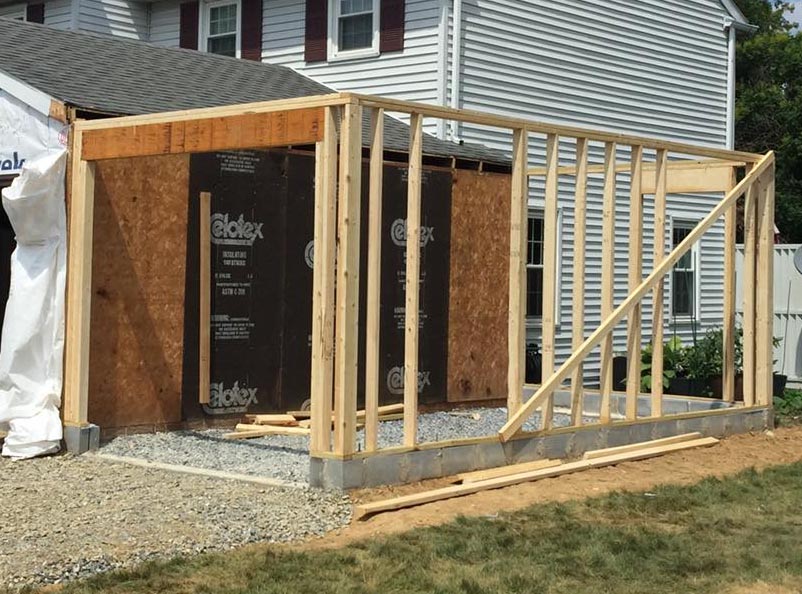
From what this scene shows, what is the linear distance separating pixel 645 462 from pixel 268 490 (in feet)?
12.1

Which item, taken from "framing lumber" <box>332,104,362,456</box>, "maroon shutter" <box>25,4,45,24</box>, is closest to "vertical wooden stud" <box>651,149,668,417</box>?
→ "framing lumber" <box>332,104,362,456</box>

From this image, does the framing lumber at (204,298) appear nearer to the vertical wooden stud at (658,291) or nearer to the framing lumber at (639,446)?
the framing lumber at (639,446)

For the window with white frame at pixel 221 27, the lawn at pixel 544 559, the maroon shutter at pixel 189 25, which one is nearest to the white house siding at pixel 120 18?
the maroon shutter at pixel 189 25

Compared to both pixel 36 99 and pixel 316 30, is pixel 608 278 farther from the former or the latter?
pixel 316 30

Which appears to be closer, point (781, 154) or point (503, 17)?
point (503, 17)

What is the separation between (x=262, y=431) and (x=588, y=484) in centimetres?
341

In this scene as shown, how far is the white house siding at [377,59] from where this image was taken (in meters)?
17.4

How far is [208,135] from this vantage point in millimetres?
9922

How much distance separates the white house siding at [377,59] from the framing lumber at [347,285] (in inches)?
326

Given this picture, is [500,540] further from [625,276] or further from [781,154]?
[781,154]

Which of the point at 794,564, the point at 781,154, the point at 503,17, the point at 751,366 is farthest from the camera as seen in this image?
the point at 781,154

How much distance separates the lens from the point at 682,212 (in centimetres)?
2086

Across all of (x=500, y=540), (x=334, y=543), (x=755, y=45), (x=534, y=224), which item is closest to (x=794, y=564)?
(x=500, y=540)

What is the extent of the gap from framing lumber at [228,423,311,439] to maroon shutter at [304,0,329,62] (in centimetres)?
834
